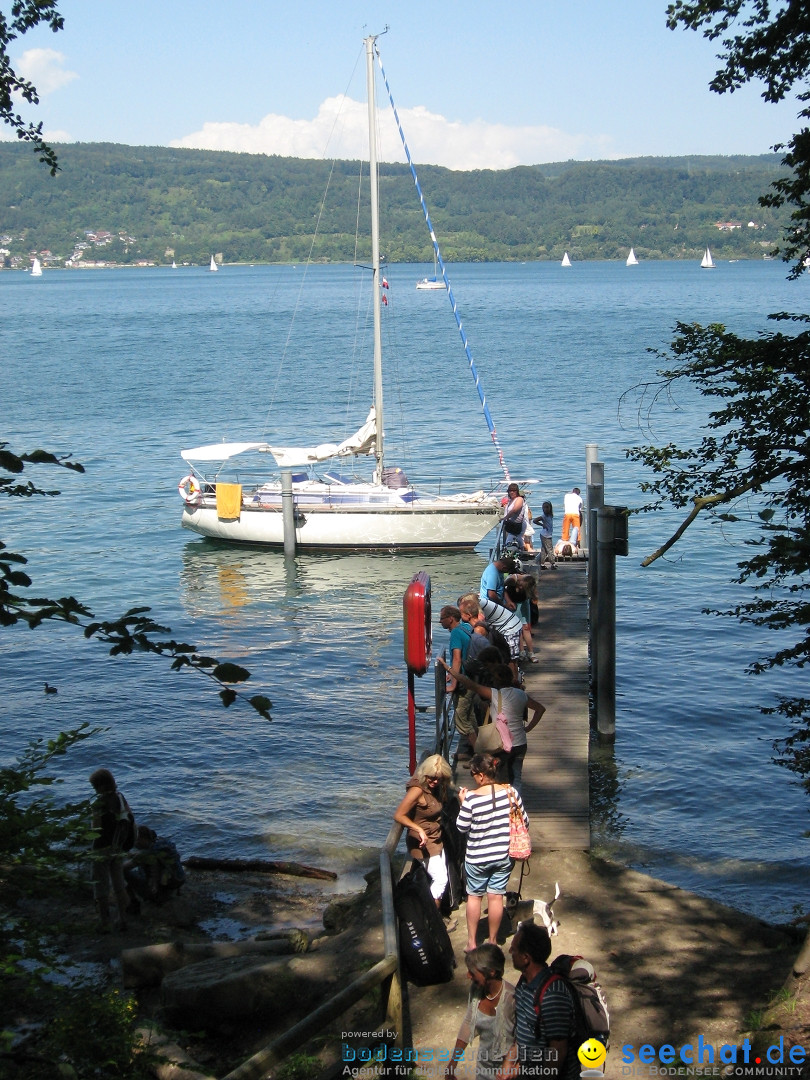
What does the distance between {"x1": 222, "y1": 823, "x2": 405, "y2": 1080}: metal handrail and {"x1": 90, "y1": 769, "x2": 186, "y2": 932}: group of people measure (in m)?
2.01

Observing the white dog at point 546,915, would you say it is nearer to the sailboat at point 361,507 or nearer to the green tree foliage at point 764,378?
the green tree foliage at point 764,378

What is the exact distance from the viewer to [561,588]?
1741cm

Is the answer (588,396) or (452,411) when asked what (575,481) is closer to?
(452,411)

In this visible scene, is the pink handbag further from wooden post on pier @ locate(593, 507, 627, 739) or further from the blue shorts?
wooden post on pier @ locate(593, 507, 627, 739)

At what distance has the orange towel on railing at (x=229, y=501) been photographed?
28.5 m

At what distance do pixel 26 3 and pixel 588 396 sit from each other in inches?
1994

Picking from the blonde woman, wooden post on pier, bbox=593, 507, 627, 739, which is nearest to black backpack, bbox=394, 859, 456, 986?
the blonde woman

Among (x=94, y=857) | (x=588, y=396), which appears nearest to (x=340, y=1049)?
(x=94, y=857)

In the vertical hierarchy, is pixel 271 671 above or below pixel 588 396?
below

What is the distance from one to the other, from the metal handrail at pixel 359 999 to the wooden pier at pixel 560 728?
2.50 meters

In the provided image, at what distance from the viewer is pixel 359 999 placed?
5605mm

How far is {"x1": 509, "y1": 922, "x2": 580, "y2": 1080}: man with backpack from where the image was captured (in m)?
5.37

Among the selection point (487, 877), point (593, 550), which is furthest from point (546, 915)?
point (593, 550)

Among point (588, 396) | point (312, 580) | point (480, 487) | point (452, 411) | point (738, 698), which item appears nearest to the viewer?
point (738, 698)
